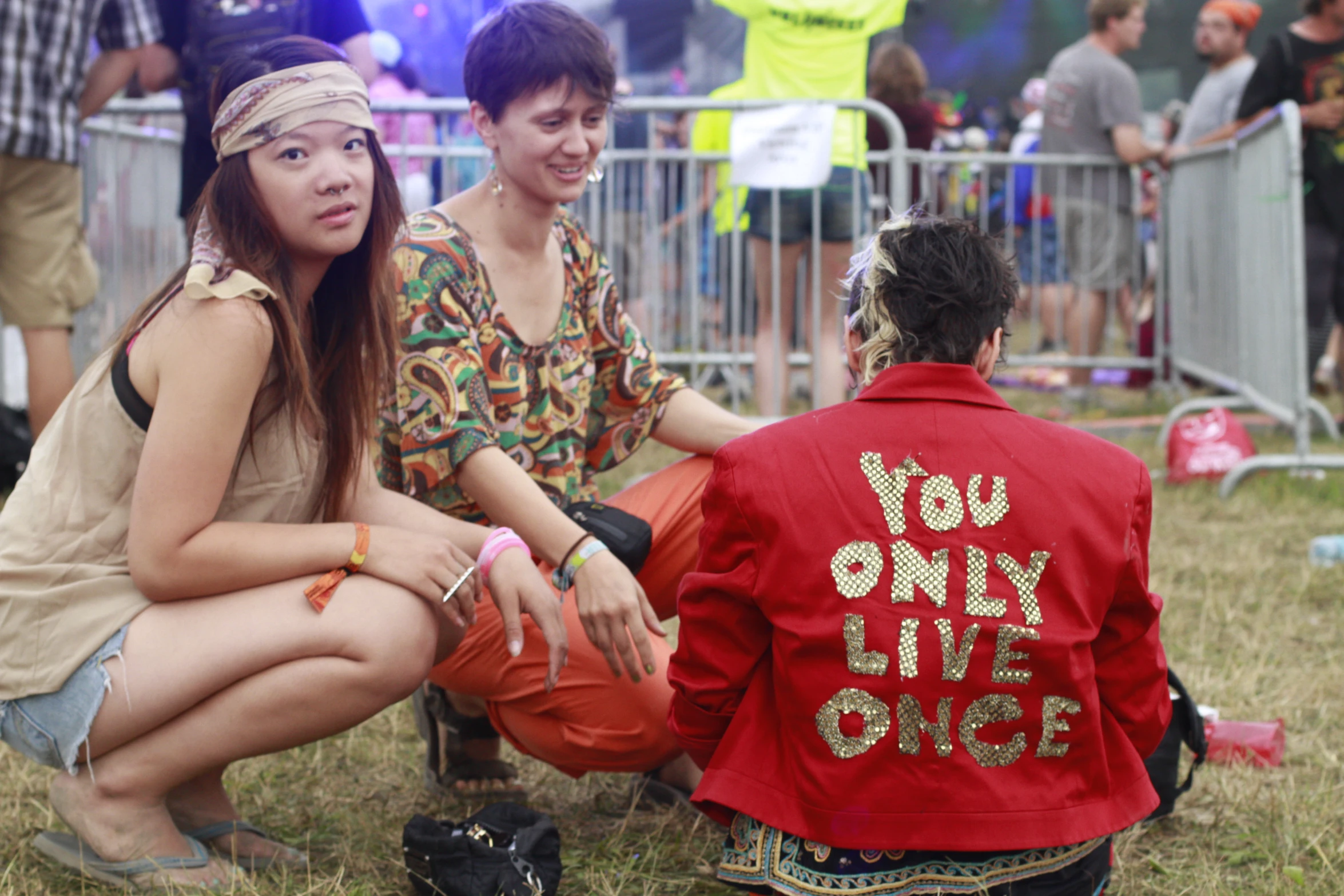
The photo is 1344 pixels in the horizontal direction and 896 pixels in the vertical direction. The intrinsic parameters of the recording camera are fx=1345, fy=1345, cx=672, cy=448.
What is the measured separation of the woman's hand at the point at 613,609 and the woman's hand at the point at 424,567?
6.6 inches

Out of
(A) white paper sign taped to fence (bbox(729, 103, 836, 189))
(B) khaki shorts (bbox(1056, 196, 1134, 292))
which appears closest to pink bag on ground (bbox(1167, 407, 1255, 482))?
(A) white paper sign taped to fence (bbox(729, 103, 836, 189))

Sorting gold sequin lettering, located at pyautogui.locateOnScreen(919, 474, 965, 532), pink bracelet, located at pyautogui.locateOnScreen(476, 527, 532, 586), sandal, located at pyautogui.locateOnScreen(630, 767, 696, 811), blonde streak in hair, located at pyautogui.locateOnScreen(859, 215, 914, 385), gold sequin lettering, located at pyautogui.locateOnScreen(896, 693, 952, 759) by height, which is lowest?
sandal, located at pyautogui.locateOnScreen(630, 767, 696, 811)

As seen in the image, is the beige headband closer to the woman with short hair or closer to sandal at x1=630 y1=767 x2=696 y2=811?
the woman with short hair

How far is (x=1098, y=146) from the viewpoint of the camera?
7402 mm

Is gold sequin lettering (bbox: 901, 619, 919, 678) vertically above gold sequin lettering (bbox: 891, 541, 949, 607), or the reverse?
gold sequin lettering (bbox: 891, 541, 949, 607)

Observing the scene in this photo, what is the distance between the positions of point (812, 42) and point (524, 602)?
12.1 feet

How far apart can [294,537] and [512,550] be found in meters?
0.31

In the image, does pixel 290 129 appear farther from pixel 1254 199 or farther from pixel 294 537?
pixel 1254 199

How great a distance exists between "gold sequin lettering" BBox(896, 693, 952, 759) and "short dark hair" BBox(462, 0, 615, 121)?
1.22 m

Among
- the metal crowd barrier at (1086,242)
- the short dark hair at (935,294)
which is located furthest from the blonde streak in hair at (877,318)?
the metal crowd barrier at (1086,242)

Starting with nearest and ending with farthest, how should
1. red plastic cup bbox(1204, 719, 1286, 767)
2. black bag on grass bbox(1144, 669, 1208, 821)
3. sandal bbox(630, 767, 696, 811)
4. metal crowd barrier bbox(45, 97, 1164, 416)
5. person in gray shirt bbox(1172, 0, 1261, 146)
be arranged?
Result: black bag on grass bbox(1144, 669, 1208, 821) < sandal bbox(630, 767, 696, 811) < red plastic cup bbox(1204, 719, 1286, 767) < metal crowd barrier bbox(45, 97, 1164, 416) < person in gray shirt bbox(1172, 0, 1261, 146)

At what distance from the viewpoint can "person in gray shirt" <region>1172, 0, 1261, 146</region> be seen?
Answer: 7176 mm

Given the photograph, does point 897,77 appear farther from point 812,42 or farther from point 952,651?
point 952,651

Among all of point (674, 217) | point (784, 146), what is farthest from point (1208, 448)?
point (674, 217)
